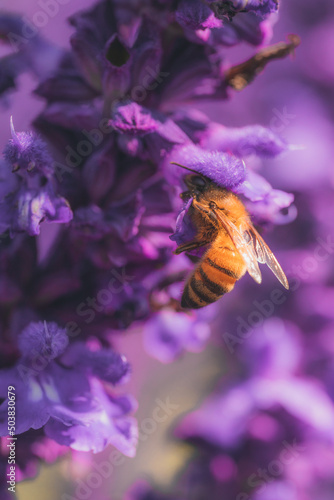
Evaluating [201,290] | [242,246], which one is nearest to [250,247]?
[242,246]

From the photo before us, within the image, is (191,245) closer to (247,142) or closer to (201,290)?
(201,290)

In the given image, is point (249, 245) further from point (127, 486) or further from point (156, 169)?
point (127, 486)

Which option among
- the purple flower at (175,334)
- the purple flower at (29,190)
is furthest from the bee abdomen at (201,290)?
the purple flower at (175,334)

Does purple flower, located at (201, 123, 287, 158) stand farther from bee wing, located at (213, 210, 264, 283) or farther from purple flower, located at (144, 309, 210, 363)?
purple flower, located at (144, 309, 210, 363)

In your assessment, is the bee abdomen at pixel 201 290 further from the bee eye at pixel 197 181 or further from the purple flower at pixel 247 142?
the purple flower at pixel 247 142

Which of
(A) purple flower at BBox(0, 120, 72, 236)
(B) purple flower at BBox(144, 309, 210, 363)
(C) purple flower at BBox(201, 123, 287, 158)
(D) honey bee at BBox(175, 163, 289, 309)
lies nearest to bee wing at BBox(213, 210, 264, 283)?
(D) honey bee at BBox(175, 163, 289, 309)

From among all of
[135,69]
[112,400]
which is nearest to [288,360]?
[112,400]
